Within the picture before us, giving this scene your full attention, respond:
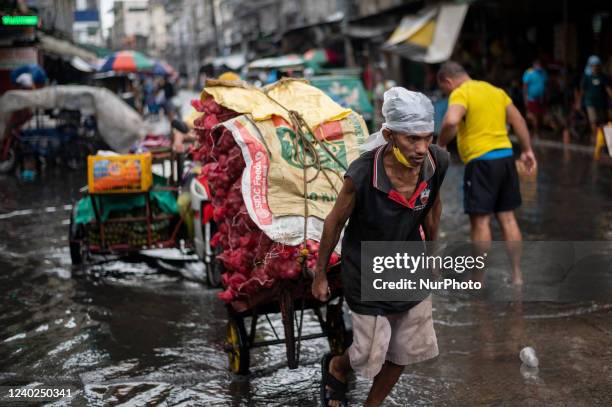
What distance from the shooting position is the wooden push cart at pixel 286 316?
201 inches

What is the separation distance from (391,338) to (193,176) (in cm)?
479

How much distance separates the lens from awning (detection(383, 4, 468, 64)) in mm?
22266

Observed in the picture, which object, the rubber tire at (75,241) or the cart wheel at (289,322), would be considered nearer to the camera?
the cart wheel at (289,322)

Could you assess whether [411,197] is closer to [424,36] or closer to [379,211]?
[379,211]

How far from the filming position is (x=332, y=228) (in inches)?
169

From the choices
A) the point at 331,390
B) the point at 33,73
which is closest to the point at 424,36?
the point at 33,73

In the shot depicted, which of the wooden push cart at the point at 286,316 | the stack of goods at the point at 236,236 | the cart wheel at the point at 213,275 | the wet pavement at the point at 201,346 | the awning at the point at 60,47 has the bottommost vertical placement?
the wet pavement at the point at 201,346

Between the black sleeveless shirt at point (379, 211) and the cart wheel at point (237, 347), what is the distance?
4.54 feet

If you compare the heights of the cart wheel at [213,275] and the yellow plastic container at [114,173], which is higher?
the yellow plastic container at [114,173]

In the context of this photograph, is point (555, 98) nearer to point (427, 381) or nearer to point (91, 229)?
point (91, 229)

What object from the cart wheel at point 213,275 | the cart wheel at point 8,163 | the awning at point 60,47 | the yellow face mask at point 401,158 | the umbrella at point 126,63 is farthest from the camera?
the umbrella at point 126,63

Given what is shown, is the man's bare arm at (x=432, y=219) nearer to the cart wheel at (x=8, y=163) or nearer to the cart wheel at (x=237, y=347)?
the cart wheel at (x=237, y=347)

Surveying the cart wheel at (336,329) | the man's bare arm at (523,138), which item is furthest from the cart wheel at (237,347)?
the man's bare arm at (523,138)

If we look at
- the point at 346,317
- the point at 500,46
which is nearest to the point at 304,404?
the point at 346,317
